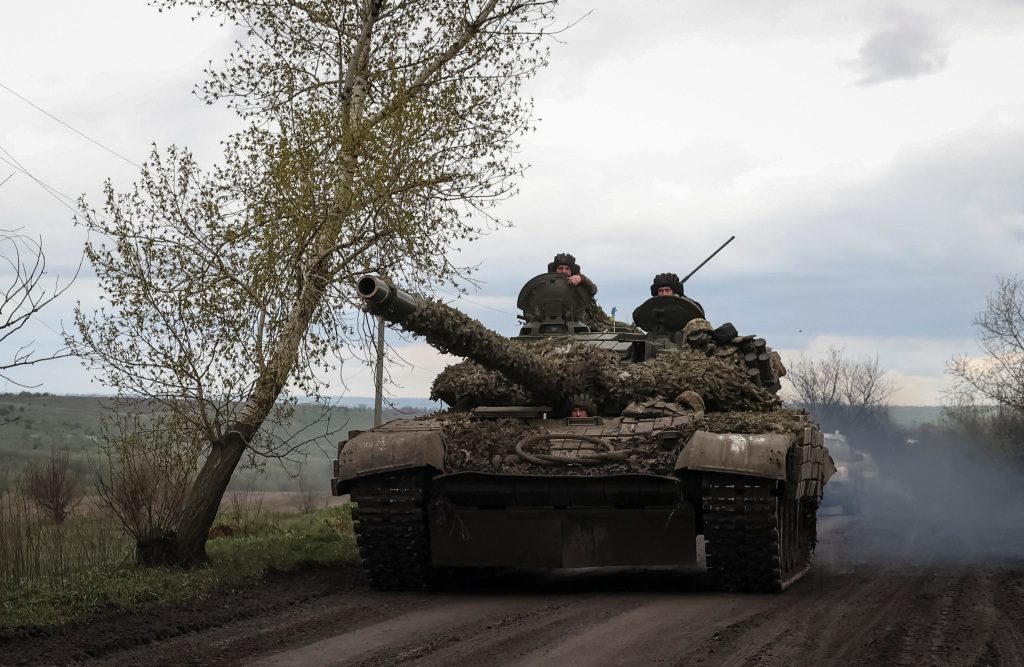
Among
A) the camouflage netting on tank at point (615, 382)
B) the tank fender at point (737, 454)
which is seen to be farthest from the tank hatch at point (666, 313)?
the tank fender at point (737, 454)

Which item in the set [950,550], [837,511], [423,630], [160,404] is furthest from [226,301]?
[837,511]

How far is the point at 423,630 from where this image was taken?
9.48 m

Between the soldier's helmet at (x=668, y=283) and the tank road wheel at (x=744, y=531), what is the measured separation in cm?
446

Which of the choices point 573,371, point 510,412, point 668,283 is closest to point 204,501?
point 510,412

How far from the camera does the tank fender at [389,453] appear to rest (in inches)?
448

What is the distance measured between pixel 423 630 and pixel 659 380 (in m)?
4.25

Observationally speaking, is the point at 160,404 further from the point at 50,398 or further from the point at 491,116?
the point at 50,398

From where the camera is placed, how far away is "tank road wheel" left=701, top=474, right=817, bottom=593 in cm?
1082

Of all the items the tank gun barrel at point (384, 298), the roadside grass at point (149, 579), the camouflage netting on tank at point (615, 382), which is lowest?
the roadside grass at point (149, 579)

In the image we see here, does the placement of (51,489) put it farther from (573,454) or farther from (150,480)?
(573,454)

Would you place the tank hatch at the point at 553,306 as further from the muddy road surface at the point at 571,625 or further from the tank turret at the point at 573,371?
the muddy road surface at the point at 571,625

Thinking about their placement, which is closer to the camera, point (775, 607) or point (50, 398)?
point (775, 607)

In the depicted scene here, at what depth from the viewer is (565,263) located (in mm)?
15258

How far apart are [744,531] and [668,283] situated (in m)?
5.46
